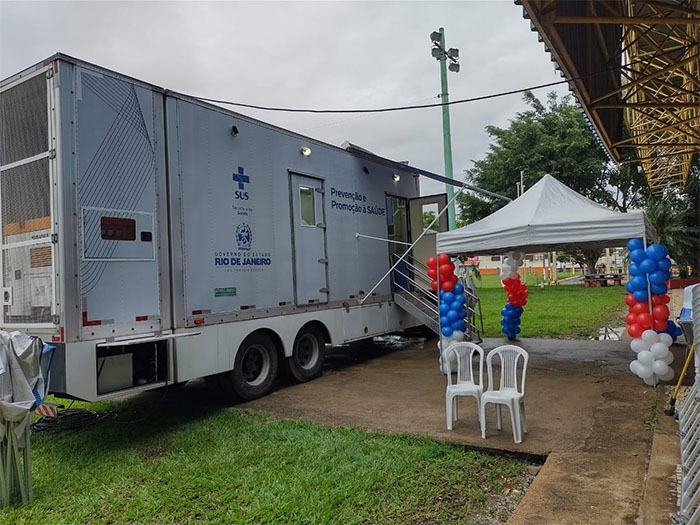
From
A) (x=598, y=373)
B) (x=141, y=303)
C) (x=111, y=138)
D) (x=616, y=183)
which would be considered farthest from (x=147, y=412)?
(x=616, y=183)

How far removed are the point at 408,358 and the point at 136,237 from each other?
5.58 meters

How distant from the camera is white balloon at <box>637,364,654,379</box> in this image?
6066mm

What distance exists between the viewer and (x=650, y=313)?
6.21 metres

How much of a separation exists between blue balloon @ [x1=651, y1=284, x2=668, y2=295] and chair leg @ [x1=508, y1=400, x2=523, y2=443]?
2.97 metres

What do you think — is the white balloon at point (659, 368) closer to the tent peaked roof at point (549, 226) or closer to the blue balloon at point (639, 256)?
the blue balloon at point (639, 256)

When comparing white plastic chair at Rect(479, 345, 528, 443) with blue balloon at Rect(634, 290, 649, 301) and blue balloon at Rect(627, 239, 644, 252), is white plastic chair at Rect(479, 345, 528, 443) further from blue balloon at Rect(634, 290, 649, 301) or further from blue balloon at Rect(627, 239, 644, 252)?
blue balloon at Rect(627, 239, 644, 252)

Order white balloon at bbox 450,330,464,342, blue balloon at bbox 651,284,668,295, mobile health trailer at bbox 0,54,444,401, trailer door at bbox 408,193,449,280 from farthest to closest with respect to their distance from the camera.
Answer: trailer door at bbox 408,193,449,280, white balloon at bbox 450,330,464,342, blue balloon at bbox 651,284,668,295, mobile health trailer at bbox 0,54,444,401

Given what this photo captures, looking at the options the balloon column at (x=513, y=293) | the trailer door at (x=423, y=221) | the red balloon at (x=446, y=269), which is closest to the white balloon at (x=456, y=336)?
the red balloon at (x=446, y=269)

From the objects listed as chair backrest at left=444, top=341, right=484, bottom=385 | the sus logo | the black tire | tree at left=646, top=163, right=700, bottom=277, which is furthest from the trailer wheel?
tree at left=646, top=163, right=700, bottom=277

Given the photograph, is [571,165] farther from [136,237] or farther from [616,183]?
[136,237]

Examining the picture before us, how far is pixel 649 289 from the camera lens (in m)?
6.25

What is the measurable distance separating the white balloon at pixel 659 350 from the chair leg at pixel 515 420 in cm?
258

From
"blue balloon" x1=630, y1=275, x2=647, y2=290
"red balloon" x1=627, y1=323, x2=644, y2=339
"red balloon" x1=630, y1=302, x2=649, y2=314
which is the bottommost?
"red balloon" x1=627, y1=323, x2=644, y2=339

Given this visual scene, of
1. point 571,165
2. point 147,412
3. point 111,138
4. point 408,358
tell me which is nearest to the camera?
point 111,138
